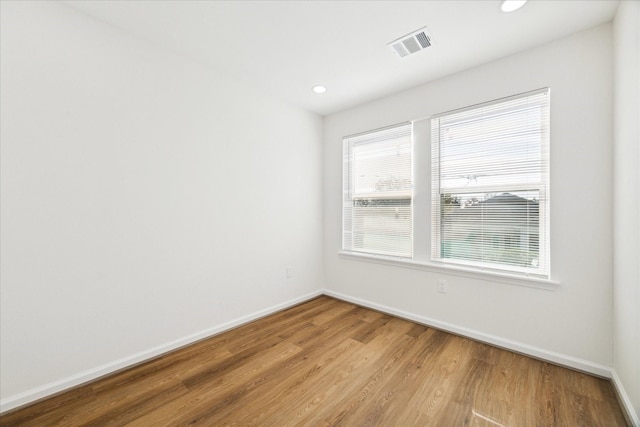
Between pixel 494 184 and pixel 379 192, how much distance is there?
1.25 meters

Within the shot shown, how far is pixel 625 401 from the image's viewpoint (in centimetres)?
164

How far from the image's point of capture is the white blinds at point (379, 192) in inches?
122

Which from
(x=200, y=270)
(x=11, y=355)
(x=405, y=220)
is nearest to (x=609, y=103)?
(x=405, y=220)

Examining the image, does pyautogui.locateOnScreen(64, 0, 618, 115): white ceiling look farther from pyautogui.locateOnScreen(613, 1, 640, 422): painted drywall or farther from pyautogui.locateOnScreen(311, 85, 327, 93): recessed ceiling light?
pyautogui.locateOnScreen(613, 1, 640, 422): painted drywall

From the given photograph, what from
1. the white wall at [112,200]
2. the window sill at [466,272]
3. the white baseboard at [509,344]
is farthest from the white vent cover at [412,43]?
the white baseboard at [509,344]

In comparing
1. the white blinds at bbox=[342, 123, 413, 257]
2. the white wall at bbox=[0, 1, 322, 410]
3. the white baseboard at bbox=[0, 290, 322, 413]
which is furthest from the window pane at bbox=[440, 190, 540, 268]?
the white baseboard at bbox=[0, 290, 322, 413]

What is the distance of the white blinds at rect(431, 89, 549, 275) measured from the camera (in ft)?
7.38

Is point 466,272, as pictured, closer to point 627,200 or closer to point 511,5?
point 627,200

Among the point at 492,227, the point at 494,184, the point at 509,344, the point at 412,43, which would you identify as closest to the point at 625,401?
the point at 509,344

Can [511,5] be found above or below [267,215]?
above

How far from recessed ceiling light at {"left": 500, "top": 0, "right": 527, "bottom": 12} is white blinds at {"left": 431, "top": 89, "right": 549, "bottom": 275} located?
739 mm

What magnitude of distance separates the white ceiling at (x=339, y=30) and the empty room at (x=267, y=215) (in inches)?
0.7

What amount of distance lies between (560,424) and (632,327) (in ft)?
2.35

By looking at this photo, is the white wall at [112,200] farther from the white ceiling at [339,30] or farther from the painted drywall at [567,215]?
the painted drywall at [567,215]
